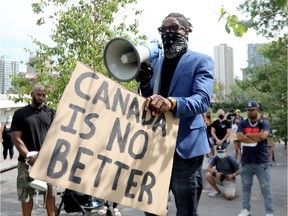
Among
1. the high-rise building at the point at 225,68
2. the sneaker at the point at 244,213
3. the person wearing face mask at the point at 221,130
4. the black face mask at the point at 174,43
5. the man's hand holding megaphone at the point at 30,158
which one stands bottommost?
the sneaker at the point at 244,213

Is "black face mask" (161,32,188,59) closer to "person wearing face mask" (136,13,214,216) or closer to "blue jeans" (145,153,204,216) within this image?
"person wearing face mask" (136,13,214,216)

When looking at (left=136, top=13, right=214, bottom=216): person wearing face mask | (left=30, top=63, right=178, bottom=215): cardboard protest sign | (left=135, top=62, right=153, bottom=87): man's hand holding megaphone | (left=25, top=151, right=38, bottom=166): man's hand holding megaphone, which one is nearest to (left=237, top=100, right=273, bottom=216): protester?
(left=25, top=151, right=38, bottom=166): man's hand holding megaphone

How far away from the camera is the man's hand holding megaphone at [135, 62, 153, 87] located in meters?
2.16

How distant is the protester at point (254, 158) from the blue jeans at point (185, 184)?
368 cm

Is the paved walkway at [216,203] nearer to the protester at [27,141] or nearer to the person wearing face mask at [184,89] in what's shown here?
the protester at [27,141]

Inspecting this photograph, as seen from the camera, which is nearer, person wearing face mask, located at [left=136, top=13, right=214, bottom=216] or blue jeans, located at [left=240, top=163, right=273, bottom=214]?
person wearing face mask, located at [left=136, top=13, right=214, bottom=216]

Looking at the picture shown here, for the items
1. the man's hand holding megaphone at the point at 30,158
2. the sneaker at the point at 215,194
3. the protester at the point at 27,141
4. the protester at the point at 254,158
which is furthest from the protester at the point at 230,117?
the man's hand holding megaphone at the point at 30,158

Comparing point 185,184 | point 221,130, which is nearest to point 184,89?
point 185,184

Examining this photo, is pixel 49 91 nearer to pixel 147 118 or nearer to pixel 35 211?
pixel 35 211

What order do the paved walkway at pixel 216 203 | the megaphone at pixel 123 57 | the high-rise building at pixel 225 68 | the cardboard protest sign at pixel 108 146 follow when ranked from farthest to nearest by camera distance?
the high-rise building at pixel 225 68, the paved walkway at pixel 216 203, the megaphone at pixel 123 57, the cardboard protest sign at pixel 108 146

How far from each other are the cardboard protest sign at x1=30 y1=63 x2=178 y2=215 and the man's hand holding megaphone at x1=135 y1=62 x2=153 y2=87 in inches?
11.4

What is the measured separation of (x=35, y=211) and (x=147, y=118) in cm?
445

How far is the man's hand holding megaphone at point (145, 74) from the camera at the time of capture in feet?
7.07

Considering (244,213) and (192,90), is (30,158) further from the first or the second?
(244,213)
